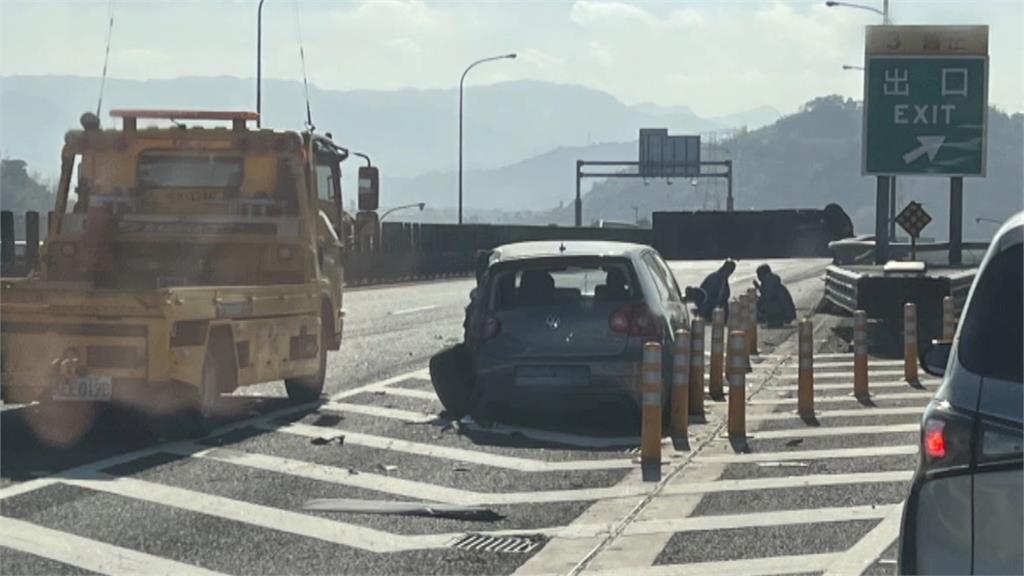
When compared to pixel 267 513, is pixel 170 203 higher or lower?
higher

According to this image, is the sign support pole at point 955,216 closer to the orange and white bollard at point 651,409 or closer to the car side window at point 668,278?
the car side window at point 668,278

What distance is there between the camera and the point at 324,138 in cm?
1661

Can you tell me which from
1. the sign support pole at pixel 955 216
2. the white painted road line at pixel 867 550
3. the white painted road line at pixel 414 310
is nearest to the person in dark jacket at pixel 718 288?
the white painted road line at pixel 414 310

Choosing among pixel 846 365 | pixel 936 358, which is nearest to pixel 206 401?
pixel 936 358

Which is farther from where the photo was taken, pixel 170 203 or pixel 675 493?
pixel 170 203

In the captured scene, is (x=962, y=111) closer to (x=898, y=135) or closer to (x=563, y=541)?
(x=898, y=135)

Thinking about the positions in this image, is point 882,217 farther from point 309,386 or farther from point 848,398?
point 309,386

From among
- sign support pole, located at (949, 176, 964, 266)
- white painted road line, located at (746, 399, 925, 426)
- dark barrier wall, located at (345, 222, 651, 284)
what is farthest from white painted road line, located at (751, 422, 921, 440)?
dark barrier wall, located at (345, 222, 651, 284)

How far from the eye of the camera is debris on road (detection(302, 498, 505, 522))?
31.2 ft

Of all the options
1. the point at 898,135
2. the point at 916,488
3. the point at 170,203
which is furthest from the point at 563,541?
the point at 898,135

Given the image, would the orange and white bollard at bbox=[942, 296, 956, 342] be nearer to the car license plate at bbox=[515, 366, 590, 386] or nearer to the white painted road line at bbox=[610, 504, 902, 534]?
the car license plate at bbox=[515, 366, 590, 386]

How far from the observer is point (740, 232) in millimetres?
72500

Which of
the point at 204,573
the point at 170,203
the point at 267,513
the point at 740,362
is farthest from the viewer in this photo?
the point at 170,203

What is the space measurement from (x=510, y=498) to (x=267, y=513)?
1.62 metres
